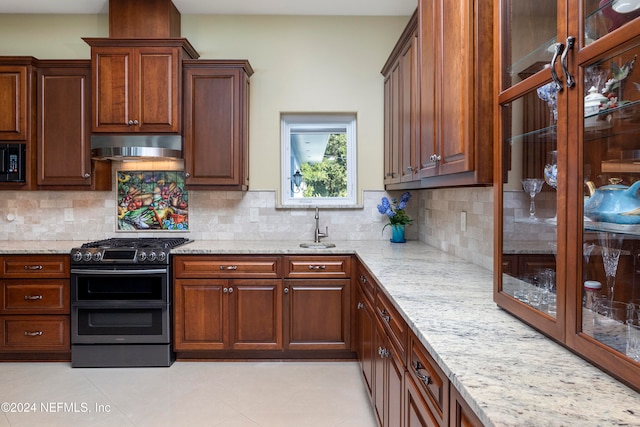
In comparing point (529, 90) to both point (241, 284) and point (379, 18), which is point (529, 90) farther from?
point (379, 18)

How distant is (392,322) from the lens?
1830 millimetres

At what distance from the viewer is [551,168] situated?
45.9 inches

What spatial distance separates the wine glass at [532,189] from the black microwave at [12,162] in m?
3.79

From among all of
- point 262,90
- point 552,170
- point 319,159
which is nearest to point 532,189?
point 552,170

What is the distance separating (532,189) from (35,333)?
3577 mm

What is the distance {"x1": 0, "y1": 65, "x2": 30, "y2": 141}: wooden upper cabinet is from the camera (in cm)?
354

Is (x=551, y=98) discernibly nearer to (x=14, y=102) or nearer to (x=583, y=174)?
(x=583, y=174)

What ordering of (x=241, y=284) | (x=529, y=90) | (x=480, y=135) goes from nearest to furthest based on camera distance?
Result: (x=529, y=90) < (x=480, y=135) < (x=241, y=284)

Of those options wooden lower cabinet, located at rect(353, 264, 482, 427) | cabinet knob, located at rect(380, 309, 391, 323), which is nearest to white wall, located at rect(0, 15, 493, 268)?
wooden lower cabinet, located at rect(353, 264, 482, 427)

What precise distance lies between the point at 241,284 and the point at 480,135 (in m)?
2.24

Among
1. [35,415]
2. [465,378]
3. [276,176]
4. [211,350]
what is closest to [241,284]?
[211,350]

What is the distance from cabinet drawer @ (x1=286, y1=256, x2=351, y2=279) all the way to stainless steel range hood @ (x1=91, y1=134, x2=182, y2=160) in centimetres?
129

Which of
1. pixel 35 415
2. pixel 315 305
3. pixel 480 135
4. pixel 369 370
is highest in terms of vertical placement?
pixel 480 135

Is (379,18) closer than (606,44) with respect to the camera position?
No
